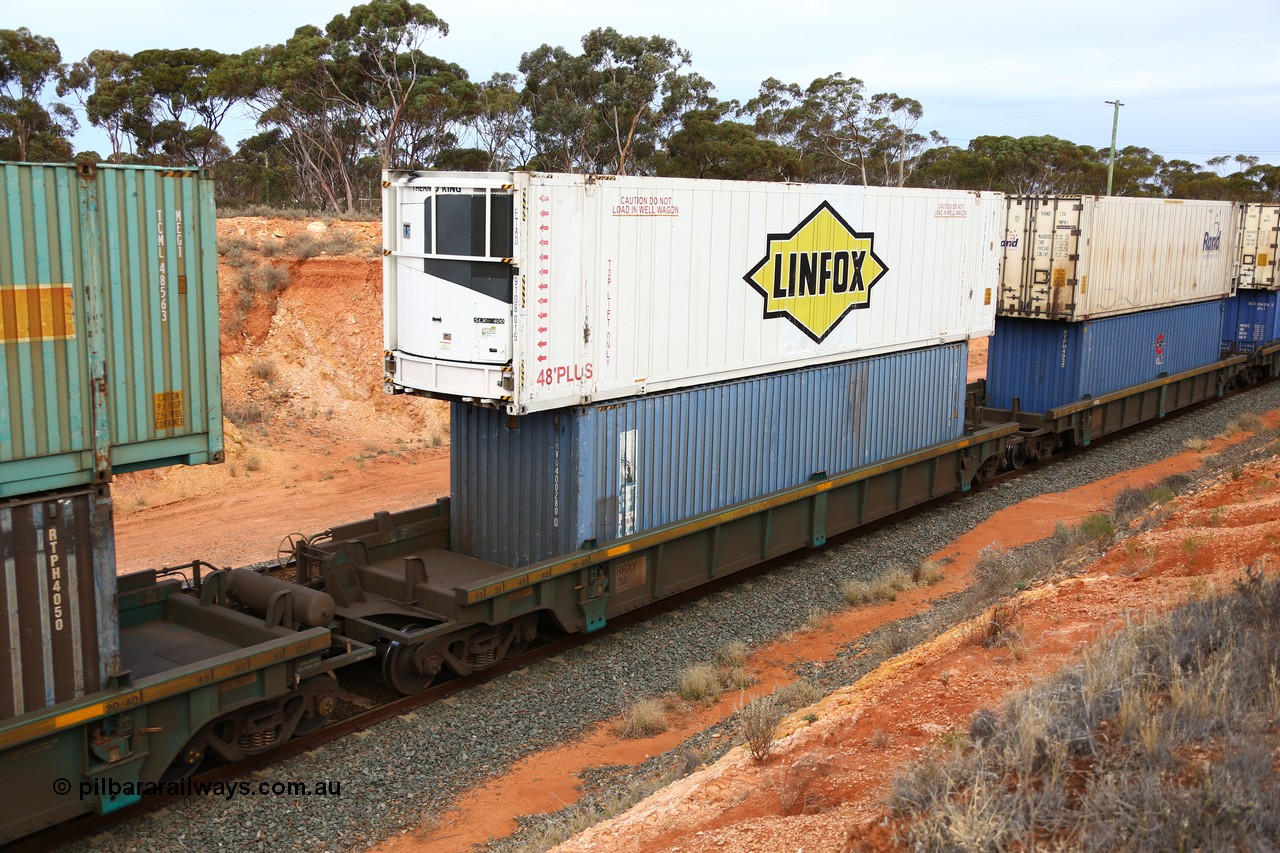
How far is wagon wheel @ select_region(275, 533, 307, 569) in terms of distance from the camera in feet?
37.0

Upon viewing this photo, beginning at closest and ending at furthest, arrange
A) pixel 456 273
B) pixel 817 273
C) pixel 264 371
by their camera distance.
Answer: pixel 456 273
pixel 817 273
pixel 264 371

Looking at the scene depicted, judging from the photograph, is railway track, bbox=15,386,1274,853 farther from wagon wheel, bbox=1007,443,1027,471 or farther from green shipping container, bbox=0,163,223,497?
wagon wheel, bbox=1007,443,1027,471

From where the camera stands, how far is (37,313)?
7176 millimetres

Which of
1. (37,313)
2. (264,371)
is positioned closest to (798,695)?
(37,313)

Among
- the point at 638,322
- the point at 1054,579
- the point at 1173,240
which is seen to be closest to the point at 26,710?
the point at 638,322

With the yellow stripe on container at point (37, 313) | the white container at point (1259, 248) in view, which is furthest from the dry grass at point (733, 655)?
the white container at point (1259, 248)

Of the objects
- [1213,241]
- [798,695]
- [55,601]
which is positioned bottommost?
[798,695]

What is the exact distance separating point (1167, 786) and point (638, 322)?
722 cm

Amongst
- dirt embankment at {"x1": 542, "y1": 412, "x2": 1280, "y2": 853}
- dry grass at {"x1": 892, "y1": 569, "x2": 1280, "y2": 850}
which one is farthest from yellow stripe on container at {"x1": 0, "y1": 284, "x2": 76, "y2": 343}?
dry grass at {"x1": 892, "y1": 569, "x2": 1280, "y2": 850}

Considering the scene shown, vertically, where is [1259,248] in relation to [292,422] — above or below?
above

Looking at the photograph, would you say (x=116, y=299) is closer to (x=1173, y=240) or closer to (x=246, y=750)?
(x=246, y=750)

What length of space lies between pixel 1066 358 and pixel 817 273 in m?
8.55

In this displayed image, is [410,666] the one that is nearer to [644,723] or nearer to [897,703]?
[644,723]

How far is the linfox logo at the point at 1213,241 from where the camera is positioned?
81.3ft
